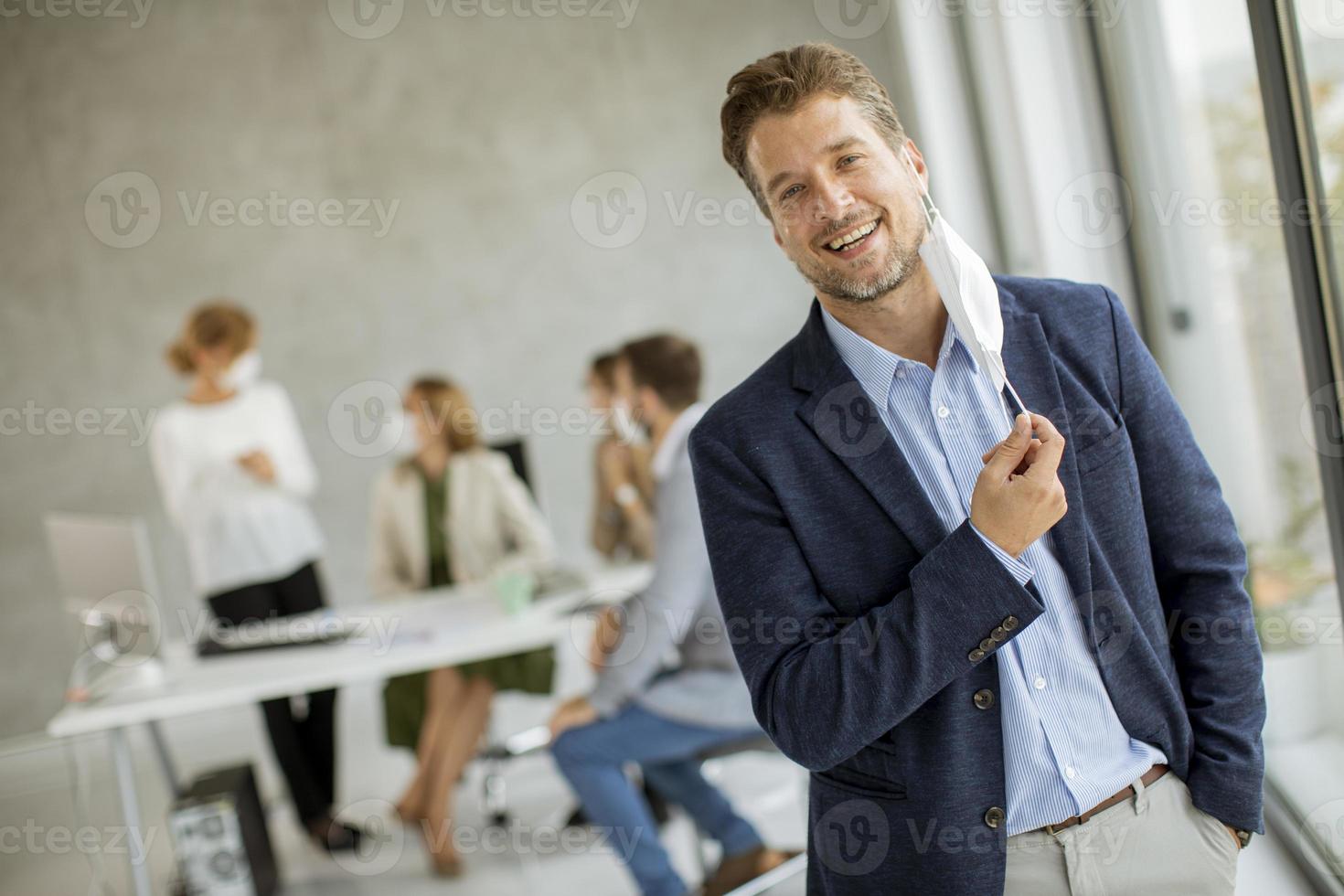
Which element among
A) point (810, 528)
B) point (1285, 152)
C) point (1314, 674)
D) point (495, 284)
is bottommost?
point (1314, 674)

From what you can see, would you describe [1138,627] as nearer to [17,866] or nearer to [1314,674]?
[1314,674]

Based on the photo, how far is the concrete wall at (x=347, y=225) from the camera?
5742 millimetres

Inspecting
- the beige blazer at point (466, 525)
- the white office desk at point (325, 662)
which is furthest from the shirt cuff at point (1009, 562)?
the beige blazer at point (466, 525)

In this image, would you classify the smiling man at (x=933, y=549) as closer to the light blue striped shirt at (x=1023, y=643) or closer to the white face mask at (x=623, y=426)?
the light blue striped shirt at (x=1023, y=643)

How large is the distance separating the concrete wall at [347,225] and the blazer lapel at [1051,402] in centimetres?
475

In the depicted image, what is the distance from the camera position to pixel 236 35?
5891 millimetres

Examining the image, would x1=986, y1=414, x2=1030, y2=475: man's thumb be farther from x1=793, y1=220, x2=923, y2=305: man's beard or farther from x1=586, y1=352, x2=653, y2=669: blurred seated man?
x1=586, y1=352, x2=653, y2=669: blurred seated man

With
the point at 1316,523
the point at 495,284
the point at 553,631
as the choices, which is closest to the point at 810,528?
the point at 1316,523

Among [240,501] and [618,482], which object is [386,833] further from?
[618,482]

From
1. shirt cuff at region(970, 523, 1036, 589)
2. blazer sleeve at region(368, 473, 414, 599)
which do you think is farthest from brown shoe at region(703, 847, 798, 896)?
A: shirt cuff at region(970, 523, 1036, 589)

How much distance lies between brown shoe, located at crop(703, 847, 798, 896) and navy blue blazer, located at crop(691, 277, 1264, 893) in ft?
5.29

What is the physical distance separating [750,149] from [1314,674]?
6.22 feet

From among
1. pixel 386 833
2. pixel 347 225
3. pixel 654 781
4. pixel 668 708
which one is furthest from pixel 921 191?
pixel 347 225

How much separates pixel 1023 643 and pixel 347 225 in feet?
17.6
